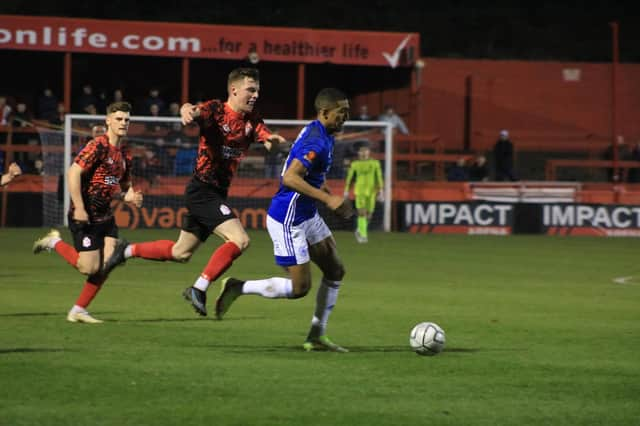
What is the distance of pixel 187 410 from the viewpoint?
6105 mm

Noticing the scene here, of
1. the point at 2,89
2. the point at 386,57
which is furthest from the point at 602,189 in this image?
the point at 2,89

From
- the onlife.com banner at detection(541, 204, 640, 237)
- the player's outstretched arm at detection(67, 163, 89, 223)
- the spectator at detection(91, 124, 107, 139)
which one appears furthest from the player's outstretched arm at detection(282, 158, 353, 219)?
the onlife.com banner at detection(541, 204, 640, 237)

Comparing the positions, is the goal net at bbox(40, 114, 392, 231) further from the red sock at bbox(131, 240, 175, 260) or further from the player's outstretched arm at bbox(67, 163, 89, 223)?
the player's outstretched arm at bbox(67, 163, 89, 223)

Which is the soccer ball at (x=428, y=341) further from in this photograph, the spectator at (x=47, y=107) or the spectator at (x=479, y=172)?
the spectator at (x=47, y=107)

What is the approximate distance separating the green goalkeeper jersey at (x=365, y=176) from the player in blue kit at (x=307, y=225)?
49.4 feet

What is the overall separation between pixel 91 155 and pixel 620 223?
65.1 ft

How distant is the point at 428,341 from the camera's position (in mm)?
8312

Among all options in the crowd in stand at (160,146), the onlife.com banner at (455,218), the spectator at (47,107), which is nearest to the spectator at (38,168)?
the crowd in stand at (160,146)

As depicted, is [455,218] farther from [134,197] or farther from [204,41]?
[134,197]

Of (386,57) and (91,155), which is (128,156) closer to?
(91,155)

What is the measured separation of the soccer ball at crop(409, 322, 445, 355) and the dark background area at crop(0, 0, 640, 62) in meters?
30.9

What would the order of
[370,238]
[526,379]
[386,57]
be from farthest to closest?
[386,57] < [370,238] < [526,379]

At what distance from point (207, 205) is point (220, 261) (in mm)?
521

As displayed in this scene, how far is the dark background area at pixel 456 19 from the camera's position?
39562mm
